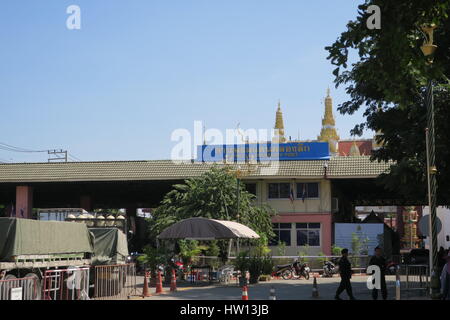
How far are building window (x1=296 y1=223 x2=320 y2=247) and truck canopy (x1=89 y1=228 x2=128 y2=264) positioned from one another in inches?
949

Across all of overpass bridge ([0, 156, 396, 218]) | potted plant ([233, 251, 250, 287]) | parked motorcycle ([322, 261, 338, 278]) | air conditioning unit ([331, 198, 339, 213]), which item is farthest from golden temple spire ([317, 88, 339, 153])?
potted plant ([233, 251, 250, 287])

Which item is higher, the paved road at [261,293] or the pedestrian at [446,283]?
the pedestrian at [446,283]

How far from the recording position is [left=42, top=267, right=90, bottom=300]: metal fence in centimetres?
1812

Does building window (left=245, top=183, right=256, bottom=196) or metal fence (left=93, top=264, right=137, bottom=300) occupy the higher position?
building window (left=245, top=183, right=256, bottom=196)

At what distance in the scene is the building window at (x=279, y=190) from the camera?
47688 millimetres

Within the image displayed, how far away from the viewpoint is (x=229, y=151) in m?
49.3

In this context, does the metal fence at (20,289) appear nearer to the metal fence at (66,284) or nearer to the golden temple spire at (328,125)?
the metal fence at (66,284)

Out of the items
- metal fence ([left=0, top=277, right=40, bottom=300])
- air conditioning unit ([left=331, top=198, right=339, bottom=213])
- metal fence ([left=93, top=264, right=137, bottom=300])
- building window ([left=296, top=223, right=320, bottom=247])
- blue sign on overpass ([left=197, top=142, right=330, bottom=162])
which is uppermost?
blue sign on overpass ([left=197, top=142, right=330, bottom=162])

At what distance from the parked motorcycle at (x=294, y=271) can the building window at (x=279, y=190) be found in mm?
12628

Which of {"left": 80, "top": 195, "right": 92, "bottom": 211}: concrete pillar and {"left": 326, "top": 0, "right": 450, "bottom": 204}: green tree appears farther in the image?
{"left": 80, "top": 195, "right": 92, "bottom": 211}: concrete pillar

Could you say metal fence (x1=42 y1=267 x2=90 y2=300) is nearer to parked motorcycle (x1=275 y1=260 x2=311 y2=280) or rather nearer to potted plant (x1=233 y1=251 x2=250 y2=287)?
potted plant (x1=233 y1=251 x2=250 y2=287)

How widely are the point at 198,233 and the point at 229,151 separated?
2231 cm

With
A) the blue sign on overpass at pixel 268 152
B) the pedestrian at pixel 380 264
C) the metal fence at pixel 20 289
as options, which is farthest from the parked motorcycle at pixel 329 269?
the metal fence at pixel 20 289
